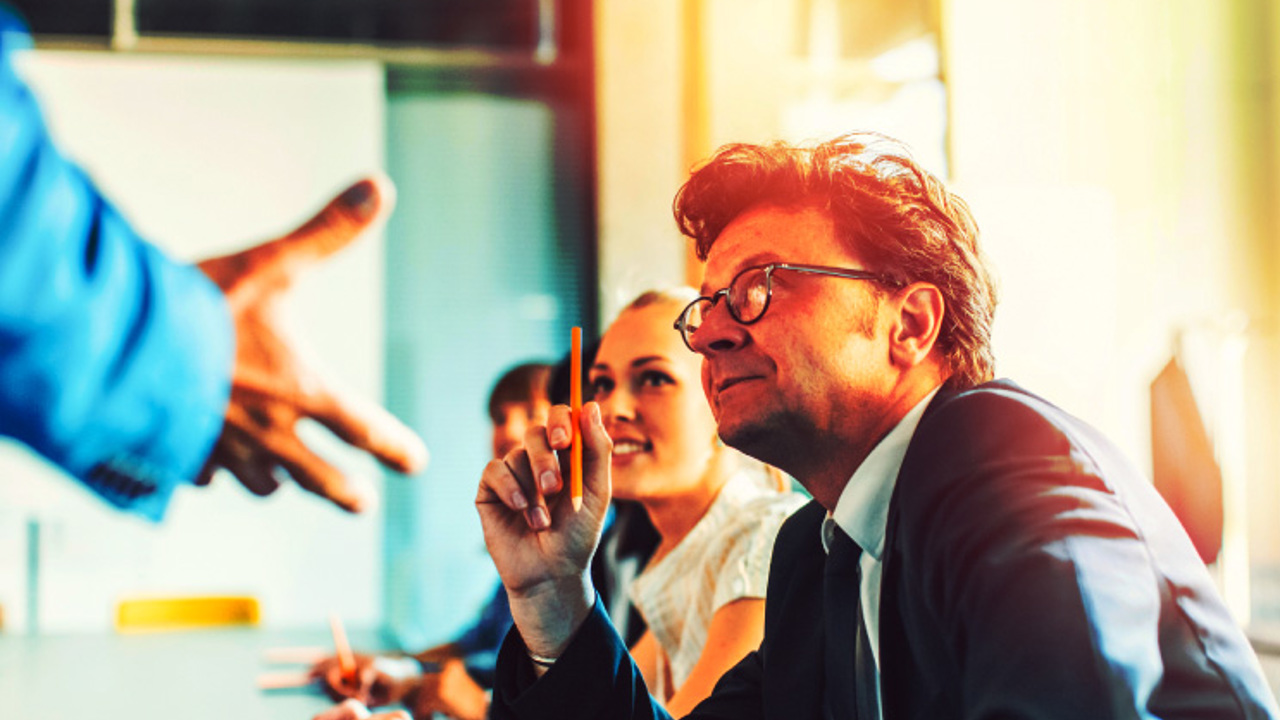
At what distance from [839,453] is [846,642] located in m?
0.19

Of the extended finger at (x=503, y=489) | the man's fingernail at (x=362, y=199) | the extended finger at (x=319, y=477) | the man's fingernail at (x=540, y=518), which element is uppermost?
the man's fingernail at (x=362, y=199)

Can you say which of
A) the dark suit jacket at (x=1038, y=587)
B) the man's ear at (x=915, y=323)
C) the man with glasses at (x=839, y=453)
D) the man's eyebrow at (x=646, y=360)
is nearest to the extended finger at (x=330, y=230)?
the man's eyebrow at (x=646, y=360)

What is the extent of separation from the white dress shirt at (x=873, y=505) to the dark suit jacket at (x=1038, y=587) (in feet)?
0.34

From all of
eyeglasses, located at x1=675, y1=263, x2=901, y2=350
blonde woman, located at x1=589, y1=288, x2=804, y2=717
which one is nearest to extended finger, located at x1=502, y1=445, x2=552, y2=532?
eyeglasses, located at x1=675, y1=263, x2=901, y2=350

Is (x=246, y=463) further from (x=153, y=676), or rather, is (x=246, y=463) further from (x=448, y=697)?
(x=448, y=697)

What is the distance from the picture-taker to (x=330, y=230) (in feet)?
13.5

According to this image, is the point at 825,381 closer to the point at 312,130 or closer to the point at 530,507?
the point at 530,507

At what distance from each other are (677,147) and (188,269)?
5.80 ft

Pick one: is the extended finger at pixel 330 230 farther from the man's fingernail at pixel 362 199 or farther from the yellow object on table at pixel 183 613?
the yellow object on table at pixel 183 613

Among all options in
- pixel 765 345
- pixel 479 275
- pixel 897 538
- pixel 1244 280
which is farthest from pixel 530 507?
pixel 1244 280

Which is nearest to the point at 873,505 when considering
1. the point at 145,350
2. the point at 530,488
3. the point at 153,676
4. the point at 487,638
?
the point at 530,488

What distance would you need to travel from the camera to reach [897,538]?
87cm

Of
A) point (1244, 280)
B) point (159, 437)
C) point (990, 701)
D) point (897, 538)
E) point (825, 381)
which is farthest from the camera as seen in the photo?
point (1244, 280)

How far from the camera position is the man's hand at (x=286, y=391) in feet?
12.6
